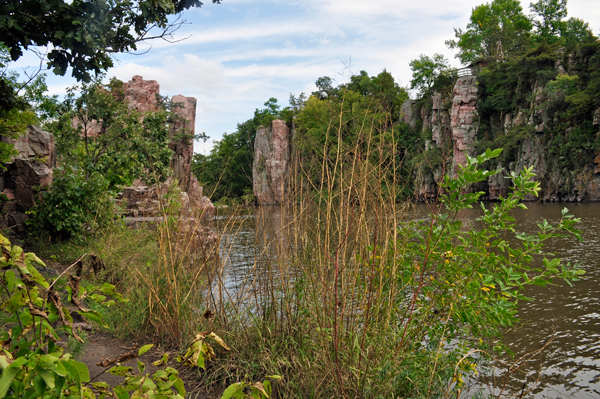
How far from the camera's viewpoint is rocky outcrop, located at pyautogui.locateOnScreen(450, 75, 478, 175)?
37.6 metres

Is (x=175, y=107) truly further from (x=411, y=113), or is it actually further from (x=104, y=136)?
(x=411, y=113)

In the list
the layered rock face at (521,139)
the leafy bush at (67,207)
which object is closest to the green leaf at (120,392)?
the leafy bush at (67,207)

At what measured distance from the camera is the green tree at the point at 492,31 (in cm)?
4534

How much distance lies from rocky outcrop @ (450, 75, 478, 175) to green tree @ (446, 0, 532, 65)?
7.22 meters

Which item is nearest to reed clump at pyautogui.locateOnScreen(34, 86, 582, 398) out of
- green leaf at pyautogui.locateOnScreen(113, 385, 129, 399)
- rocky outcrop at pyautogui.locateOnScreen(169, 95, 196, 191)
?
green leaf at pyautogui.locateOnScreen(113, 385, 129, 399)

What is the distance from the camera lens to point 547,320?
5777 millimetres

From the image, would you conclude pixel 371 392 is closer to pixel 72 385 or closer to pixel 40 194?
pixel 72 385

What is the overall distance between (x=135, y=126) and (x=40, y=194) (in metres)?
3.67

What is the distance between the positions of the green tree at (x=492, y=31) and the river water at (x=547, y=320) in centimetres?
4183

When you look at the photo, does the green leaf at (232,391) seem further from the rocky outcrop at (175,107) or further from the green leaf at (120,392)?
the rocky outcrop at (175,107)

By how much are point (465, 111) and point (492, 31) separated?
48.4ft

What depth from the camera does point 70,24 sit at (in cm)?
425

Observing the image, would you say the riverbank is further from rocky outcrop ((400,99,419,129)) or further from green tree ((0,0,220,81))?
rocky outcrop ((400,99,419,129))

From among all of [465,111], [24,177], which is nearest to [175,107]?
[465,111]
